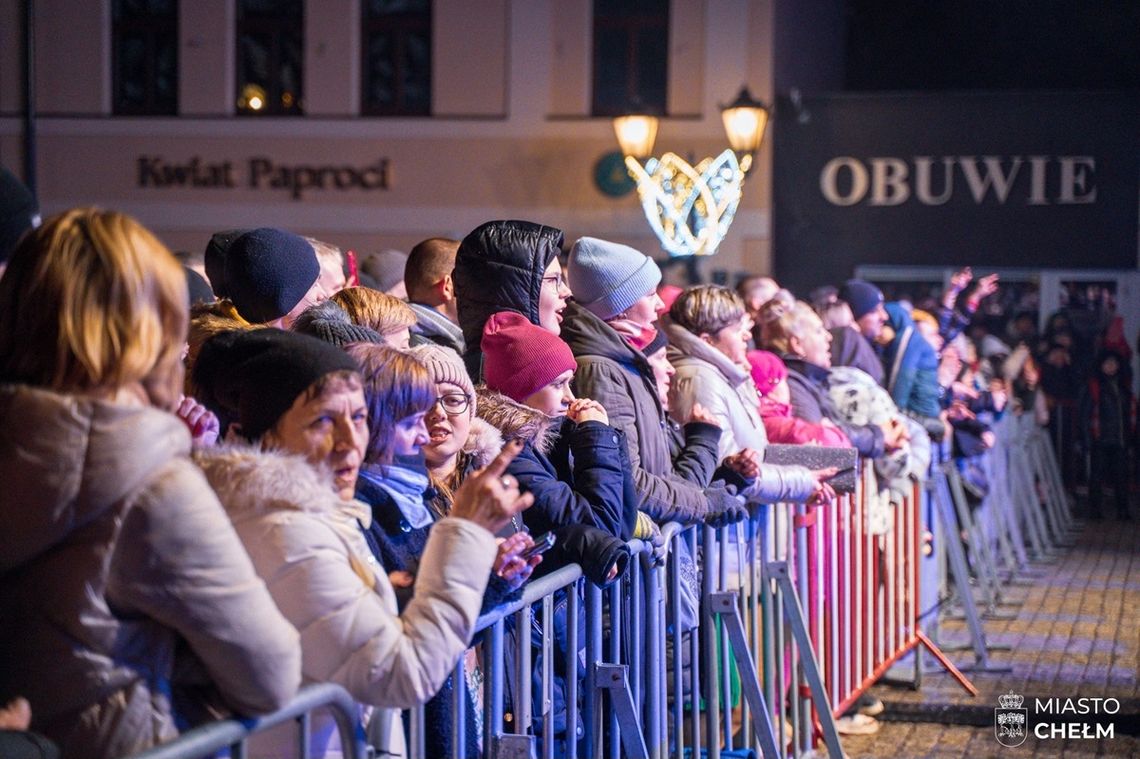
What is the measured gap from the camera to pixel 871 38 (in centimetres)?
2745

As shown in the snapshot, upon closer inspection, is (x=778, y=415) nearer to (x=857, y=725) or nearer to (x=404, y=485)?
(x=857, y=725)

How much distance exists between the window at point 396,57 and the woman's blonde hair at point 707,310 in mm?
16111

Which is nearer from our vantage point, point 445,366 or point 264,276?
point 445,366

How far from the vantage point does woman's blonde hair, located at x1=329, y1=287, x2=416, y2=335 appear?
15.9 feet

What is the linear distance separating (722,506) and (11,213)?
9.38ft

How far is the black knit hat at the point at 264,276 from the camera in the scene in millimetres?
4980

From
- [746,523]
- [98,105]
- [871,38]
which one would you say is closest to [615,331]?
[746,523]

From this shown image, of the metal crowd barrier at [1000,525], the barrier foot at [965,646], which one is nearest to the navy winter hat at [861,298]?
the metal crowd barrier at [1000,525]

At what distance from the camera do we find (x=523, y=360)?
4.83 meters

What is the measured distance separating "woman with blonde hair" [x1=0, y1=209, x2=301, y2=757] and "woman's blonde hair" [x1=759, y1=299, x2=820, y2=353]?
6.00 m

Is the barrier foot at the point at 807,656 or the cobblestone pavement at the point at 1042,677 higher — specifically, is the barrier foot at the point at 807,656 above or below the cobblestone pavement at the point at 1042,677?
above

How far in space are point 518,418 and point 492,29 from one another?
18.0m

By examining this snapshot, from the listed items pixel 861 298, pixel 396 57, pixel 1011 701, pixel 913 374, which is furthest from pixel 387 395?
pixel 396 57

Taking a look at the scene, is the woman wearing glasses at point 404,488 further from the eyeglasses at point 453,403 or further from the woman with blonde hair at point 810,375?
the woman with blonde hair at point 810,375
